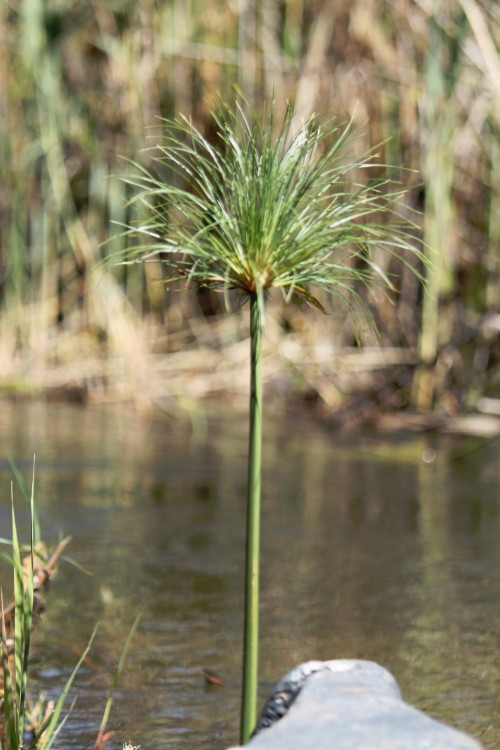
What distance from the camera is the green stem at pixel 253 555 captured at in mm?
1643

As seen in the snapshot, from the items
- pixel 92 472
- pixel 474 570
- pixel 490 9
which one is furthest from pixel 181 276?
pixel 490 9

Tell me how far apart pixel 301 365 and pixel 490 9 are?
1634 mm

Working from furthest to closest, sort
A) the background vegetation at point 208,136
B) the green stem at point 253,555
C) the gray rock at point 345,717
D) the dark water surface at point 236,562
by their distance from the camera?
the background vegetation at point 208,136 < the dark water surface at point 236,562 < the green stem at point 253,555 < the gray rock at point 345,717

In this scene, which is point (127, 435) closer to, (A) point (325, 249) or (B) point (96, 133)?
(B) point (96, 133)

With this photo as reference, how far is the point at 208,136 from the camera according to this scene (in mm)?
6492

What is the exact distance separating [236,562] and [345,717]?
1966 mm

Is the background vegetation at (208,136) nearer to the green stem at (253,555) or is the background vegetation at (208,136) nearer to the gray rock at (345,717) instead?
the green stem at (253,555)

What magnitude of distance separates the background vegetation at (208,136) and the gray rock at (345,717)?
12.7ft

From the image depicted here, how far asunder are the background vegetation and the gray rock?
12.7ft

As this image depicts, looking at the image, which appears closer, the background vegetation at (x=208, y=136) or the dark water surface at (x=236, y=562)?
the dark water surface at (x=236, y=562)

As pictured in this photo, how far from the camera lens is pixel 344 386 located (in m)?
5.76

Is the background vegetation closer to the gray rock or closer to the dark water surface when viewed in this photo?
the dark water surface

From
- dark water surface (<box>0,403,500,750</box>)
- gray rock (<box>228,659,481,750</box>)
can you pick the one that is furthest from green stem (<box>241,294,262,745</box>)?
dark water surface (<box>0,403,500,750</box>)

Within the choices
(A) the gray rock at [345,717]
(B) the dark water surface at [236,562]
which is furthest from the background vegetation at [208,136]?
(A) the gray rock at [345,717]
